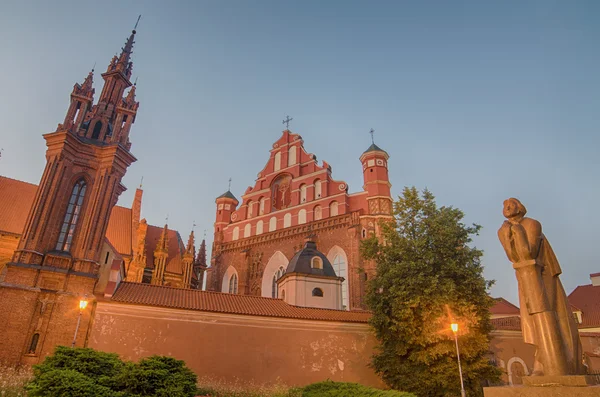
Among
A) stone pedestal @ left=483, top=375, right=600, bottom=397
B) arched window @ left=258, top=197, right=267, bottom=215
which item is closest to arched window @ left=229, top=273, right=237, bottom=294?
arched window @ left=258, top=197, right=267, bottom=215

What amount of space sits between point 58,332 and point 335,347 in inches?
535

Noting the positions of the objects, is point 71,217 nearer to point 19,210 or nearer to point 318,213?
point 19,210

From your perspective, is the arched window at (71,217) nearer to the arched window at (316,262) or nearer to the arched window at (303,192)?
the arched window at (316,262)

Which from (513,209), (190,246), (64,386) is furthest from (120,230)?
(513,209)

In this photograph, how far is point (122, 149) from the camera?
74.3 ft

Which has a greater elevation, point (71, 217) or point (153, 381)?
point (71, 217)

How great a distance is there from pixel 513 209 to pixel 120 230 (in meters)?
32.0

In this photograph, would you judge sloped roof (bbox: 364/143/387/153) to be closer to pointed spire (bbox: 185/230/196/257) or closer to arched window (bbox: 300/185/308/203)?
arched window (bbox: 300/185/308/203)

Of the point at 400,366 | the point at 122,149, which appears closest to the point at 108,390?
the point at 400,366

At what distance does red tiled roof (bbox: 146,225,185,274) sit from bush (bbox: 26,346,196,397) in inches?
1024

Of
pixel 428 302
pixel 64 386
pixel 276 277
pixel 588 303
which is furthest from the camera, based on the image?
pixel 588 303

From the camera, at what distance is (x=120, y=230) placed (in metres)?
32.2

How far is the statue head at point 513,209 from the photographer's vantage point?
Result: 21.0 ft

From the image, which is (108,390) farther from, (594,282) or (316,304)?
(594,282)
